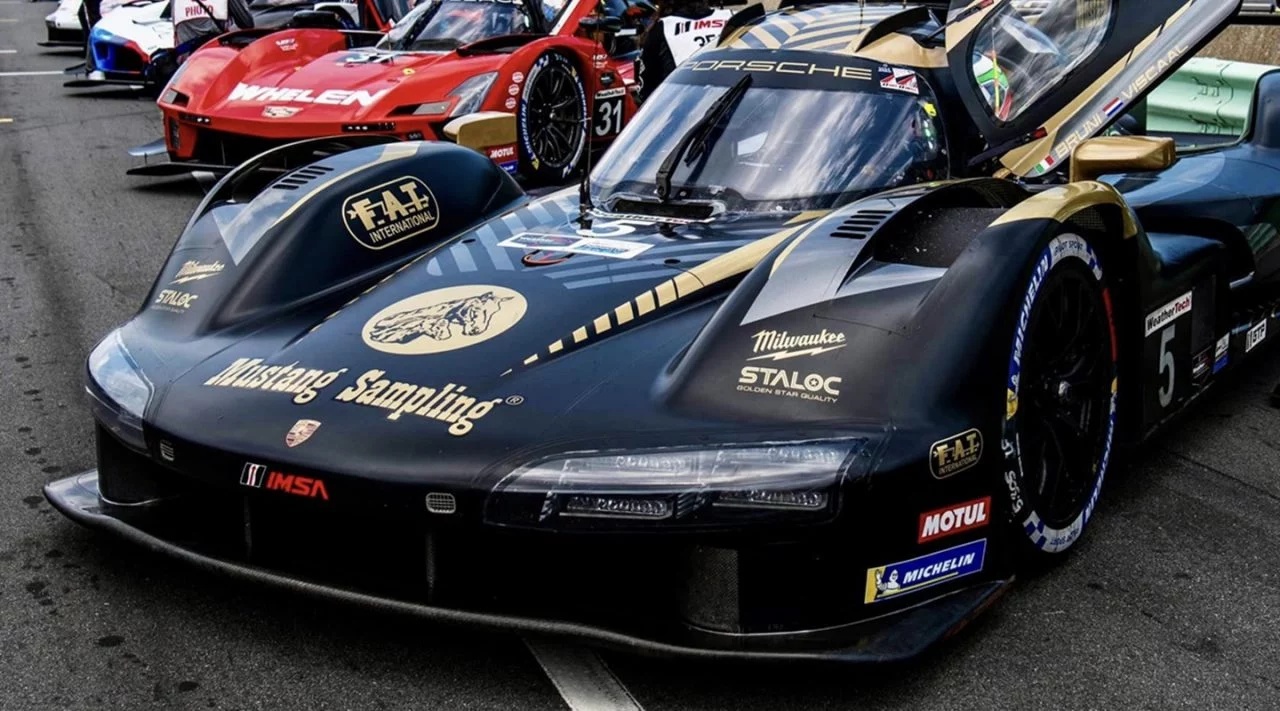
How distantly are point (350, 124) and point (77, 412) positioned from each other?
3.59m

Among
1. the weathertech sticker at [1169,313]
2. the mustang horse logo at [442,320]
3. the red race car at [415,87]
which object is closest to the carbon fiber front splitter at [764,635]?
the mustang horse logo at [442,320]

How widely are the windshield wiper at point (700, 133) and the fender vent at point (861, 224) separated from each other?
0.97 m

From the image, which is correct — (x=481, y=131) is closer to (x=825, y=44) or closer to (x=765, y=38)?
(x=765, y=38)

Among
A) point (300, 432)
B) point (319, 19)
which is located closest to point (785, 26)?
point (300, 432)

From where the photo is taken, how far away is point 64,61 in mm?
18438

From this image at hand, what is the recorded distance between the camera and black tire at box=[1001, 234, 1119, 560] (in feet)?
10.3

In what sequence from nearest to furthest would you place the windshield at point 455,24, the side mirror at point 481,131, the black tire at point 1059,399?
the black tire at point 1059,399 < the side mirror at point 481,131 < the windshield at point 455,24

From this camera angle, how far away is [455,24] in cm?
920

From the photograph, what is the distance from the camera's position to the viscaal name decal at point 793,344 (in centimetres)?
298

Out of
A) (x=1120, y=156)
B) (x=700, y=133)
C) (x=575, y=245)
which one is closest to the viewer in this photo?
(x=1120, y=156)

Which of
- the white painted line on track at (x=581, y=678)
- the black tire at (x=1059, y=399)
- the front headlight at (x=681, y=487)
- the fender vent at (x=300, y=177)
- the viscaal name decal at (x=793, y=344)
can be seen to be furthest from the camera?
the fender vent at (x=300, y=177)

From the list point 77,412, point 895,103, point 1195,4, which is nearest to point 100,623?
A: point 77,412

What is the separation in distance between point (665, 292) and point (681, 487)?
34.2 inches

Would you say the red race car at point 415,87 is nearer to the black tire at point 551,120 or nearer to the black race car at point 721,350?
the black tire at point 551,120
